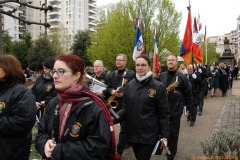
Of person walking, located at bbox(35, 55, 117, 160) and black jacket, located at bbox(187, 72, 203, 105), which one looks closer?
person walking, located at bbox(35, 55, 117, 160)

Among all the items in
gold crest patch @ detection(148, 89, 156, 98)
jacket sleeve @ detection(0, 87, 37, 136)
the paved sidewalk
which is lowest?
the paved sidewalk

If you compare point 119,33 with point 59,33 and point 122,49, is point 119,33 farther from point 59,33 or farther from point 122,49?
point 59,33

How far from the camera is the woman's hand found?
2268mm

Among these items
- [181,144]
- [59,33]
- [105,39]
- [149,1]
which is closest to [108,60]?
[105,39]

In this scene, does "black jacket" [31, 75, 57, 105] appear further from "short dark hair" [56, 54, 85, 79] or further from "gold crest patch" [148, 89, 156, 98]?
"short dark hair" [56, 54, 85, 79]

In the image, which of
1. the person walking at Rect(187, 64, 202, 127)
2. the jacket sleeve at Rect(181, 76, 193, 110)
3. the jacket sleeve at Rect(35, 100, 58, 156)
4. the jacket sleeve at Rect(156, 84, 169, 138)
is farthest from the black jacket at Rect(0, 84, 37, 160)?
the person walking at Rect(187, 64, 202, 127)

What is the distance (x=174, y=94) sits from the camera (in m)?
5.19

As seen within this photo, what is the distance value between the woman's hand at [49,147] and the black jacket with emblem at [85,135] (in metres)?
0.06

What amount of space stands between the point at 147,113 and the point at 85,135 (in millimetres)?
1628

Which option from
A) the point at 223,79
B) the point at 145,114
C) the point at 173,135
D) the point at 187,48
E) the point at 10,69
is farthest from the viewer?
the point at 223,79

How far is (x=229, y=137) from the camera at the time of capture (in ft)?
11.4

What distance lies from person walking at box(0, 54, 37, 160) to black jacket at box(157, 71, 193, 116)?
2770mm

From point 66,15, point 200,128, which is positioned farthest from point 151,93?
point 66,15

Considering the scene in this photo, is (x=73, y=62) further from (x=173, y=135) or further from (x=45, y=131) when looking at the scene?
(x=173, y=135)
